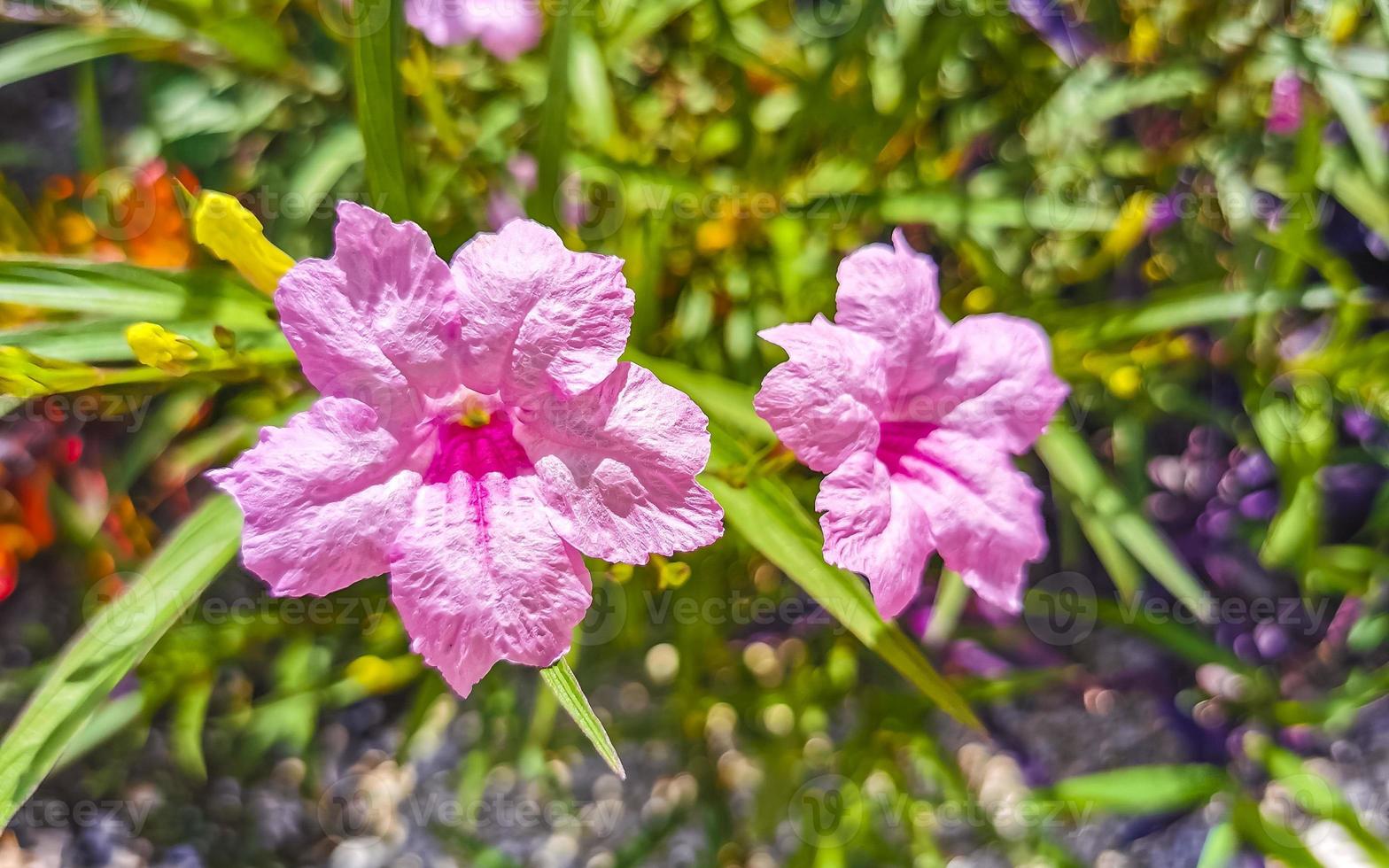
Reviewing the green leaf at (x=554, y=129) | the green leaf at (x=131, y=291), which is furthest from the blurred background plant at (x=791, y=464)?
the green leaf at (x=131, y=291)

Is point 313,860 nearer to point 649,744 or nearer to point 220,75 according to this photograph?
point 649,744

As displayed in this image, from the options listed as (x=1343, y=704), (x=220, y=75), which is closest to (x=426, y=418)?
(x=220, y=75)

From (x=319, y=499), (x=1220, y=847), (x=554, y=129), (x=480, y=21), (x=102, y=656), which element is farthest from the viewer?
(x=1220, y=847)

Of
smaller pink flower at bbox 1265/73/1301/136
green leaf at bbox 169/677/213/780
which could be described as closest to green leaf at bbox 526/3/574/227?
green leaf at bbox 169/677/213/780

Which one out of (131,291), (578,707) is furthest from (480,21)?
(578,707)

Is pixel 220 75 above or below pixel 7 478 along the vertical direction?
above

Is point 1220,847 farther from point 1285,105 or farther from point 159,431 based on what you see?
point 159,431
